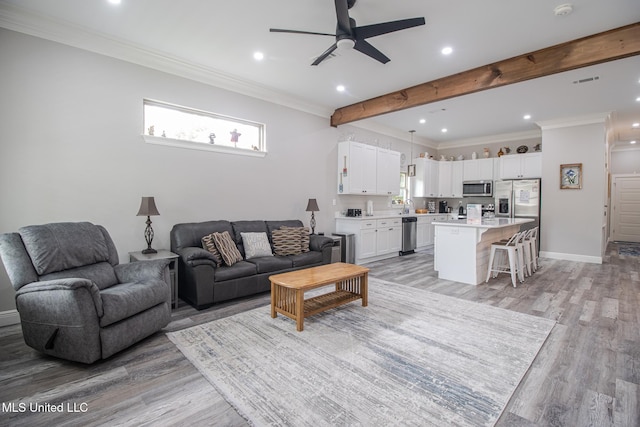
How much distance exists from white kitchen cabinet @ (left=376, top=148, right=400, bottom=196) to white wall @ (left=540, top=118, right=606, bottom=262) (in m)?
3.15

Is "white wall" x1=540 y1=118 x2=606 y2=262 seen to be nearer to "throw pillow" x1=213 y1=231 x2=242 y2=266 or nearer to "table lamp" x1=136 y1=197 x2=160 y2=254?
"throw pillow" x1=213 y1=231 x2=242 y2=266

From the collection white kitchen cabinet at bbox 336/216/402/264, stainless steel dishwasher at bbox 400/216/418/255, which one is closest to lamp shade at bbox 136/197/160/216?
white kitchen cabinet at bbox 336/216/402/264

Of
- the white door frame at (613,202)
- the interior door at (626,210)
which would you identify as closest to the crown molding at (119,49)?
the white door frame at (613,202)

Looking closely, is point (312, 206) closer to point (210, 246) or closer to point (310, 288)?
point (210, 246)

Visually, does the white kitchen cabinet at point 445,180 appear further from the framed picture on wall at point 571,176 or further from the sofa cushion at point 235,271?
the sofa cushion at point 235,271

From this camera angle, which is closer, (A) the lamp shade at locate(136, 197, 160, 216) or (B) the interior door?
(A) the lamp shade at locate(136, 197, 160, 216)

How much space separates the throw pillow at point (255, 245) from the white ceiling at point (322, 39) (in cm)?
223

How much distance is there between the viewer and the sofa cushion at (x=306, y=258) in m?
4.28

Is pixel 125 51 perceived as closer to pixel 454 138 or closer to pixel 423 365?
pixel 423 365

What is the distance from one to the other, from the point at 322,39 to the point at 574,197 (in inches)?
246

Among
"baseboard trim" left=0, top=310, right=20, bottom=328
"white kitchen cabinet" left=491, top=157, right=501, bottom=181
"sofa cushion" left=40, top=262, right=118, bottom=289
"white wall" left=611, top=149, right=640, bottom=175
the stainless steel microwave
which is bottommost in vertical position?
"baseboard trim" left=0, top=310, right=20, bottom=328

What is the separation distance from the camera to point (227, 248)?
386cm

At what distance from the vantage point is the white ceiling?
2787mm

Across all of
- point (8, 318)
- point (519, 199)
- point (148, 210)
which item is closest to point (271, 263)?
point (148, 210)
